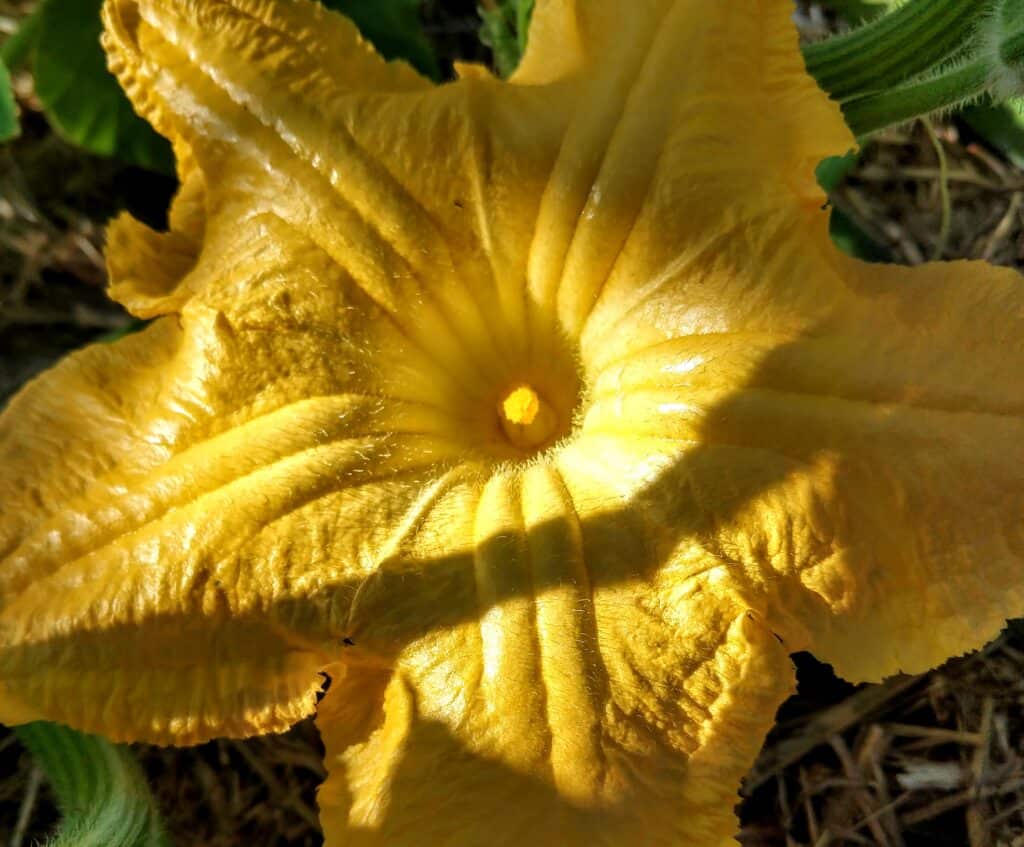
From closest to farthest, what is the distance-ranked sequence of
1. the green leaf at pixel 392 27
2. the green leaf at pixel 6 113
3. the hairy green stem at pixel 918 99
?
1. the hairy green stem at pixel 918 99
2. the green leaf at pixel 6 113
3. the green leaf at pixel 392 27

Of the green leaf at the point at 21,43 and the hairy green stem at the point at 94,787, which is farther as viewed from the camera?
the green leaf at the point at 21,43

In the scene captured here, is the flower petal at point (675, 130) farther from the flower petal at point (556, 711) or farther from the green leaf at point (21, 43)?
the green leaf at point (21, 43)

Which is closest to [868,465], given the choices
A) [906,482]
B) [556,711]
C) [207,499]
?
[906,482]

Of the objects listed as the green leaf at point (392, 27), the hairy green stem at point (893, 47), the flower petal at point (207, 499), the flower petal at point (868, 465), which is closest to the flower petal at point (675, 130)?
the flower petal at point (868, 465)

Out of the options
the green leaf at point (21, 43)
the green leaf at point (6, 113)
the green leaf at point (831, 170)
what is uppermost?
the green leaf at point (21, 43)

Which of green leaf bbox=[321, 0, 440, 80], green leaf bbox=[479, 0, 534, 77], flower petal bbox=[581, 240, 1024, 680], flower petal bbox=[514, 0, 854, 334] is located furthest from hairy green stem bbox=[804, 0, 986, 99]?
green leaf bbox=[321, 0, 440, 80]

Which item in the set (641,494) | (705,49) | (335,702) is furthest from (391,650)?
(705,49)

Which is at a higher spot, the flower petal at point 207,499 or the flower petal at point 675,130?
the flower petal at point 675,130
